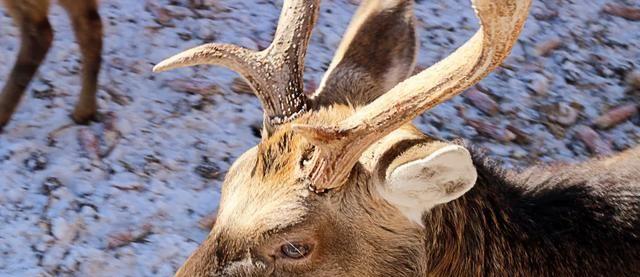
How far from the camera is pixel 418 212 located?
3008 millimetres

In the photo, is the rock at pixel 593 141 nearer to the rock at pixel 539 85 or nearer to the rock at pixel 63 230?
the rock at pixel 539 85

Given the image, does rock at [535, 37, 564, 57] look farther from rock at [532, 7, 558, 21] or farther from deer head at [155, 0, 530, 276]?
deer head at [155, 0, 530, 276]

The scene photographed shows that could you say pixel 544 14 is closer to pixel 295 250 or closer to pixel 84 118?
pixel 84 118

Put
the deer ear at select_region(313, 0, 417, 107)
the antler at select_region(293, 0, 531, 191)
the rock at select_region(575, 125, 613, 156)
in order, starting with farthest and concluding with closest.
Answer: the rock at select_region(575, 125, 613, 156)
the deer ear at select_region(313, 0, 417, 107)
the antler at select_region(293, 0, 531, 191)

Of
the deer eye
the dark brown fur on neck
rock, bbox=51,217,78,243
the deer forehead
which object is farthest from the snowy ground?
the dark brown fur on neck

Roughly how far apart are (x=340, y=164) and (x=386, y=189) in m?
0.16

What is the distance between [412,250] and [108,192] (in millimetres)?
2527

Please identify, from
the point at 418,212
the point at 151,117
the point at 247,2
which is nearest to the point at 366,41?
the point at 418,212

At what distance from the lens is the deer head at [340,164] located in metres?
2.75

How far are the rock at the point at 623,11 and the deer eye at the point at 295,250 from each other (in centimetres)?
490

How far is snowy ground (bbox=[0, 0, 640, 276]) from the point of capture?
16.2ft

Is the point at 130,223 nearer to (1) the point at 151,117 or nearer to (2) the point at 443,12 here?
(1) the point at 151,117

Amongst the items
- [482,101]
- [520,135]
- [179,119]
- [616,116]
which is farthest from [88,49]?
[616,116]

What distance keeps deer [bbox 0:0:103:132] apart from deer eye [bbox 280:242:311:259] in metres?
2.91
